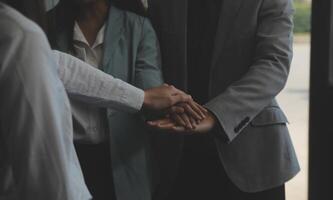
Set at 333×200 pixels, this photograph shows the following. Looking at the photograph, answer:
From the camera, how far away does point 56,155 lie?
33.7 inches

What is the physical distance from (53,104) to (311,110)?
43.5 inches

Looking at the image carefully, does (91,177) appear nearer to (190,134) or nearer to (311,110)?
(190,134)

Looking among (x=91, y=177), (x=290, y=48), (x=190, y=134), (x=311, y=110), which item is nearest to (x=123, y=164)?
(x=91, y=177)

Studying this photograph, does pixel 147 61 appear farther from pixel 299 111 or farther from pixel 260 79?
pixel 299 111

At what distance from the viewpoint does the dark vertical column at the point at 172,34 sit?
4.95 feet

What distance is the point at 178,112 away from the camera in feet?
4.73

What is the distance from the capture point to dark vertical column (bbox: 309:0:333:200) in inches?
67.6

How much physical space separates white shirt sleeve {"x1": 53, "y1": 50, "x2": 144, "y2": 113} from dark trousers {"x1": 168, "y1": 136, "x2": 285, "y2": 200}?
301mm

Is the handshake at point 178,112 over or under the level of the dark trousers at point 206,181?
over

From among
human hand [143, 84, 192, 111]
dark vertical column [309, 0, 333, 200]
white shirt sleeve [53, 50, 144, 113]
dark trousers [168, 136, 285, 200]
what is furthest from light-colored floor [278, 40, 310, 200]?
white shirt sleeve [53, 50, 144, 113]

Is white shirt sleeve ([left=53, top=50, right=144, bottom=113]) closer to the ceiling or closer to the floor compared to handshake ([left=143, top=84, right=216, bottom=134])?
closer to the ceiling

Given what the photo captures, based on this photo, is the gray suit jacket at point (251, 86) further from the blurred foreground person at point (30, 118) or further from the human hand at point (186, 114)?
the blurred foreground person at point (30, 118)

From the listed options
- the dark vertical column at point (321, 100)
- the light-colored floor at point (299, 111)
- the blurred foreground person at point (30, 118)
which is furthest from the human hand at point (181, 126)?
the light-colored floor at point (299, 111)

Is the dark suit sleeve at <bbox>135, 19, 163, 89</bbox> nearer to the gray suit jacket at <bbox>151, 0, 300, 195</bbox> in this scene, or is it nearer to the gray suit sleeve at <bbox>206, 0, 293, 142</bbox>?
the gray suit jacket at <bbox>151, 0, 300, 195</bbox>
